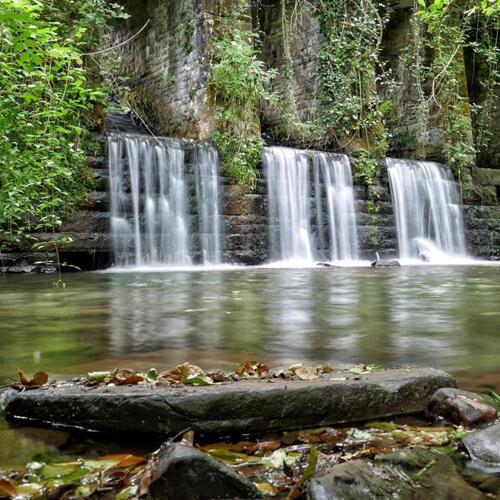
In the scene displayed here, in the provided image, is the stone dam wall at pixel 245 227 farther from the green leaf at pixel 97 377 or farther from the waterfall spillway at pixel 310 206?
the green leaf at pixel 97 377

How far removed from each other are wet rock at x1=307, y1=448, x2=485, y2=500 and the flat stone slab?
35 cm

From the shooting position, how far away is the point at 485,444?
57.0 inches

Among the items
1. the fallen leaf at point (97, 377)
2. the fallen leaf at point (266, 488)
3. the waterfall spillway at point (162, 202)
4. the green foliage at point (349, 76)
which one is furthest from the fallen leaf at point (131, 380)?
the green foliage at point (349, 76)

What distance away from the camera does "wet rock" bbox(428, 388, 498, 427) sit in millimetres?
1677

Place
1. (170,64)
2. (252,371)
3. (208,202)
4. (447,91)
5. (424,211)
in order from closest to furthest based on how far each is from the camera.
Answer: (252,371), (208,202), (170,64), (424,211), (447,91)

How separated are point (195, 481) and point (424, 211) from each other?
12906mm

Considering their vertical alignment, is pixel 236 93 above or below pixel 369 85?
below

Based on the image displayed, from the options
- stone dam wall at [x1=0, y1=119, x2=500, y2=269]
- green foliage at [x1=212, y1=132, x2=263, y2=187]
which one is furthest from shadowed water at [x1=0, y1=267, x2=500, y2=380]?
green foliage at [x1=212, y1=132, x2=263, y2=187]

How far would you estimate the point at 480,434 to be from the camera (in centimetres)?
150

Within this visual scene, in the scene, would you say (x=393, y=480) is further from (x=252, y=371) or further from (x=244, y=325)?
(x=244, y=325)

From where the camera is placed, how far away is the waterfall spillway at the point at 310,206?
37.8 feet

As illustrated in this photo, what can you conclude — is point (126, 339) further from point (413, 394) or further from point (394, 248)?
point (394, 248)

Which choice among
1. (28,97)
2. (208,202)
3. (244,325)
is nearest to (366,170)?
(208,202)

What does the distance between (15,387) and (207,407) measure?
0.75m
